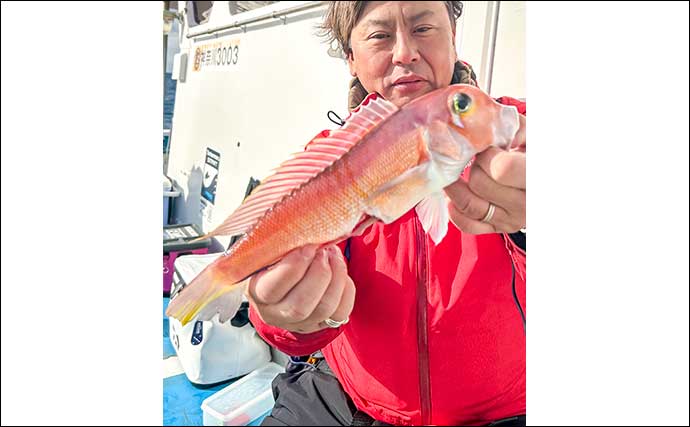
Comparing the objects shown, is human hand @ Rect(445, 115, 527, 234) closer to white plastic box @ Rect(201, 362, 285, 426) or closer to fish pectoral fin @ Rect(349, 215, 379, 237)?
fish pectoral fin @ Rect(349, 215, 379, 237)

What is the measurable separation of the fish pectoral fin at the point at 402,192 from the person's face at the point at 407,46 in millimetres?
67

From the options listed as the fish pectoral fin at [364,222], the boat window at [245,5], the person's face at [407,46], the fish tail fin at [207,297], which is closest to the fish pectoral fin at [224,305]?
the fish tail fin at [207,297]

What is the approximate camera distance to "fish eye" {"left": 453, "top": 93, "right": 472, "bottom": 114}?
0.44 m

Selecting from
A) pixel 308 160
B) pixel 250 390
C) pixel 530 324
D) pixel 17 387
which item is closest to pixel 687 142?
pixel 530 324

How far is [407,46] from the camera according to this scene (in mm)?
490

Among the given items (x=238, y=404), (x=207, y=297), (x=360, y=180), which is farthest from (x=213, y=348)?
(x=360, y=180)

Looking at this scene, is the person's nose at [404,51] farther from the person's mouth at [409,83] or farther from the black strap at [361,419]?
the black strap at [361,419]

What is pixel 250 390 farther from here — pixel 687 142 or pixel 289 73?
pixel 687 142

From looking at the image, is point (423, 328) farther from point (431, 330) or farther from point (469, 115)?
point (469, 115)

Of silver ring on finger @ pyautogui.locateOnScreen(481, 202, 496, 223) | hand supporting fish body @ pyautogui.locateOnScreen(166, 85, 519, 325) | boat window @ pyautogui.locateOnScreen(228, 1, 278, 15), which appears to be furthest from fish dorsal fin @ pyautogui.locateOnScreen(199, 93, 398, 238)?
boat window @ pyautogui.locateOnScreen(228, 1, 278, 15)

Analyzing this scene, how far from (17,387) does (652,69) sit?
0.60m

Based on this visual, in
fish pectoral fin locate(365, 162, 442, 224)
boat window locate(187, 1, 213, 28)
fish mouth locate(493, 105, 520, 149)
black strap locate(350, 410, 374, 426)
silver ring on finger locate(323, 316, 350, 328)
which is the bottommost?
black strap locate(350, 410, 374, 426)

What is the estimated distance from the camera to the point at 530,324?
21.4 inches

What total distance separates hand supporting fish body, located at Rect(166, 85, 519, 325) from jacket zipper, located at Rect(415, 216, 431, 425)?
14cm
